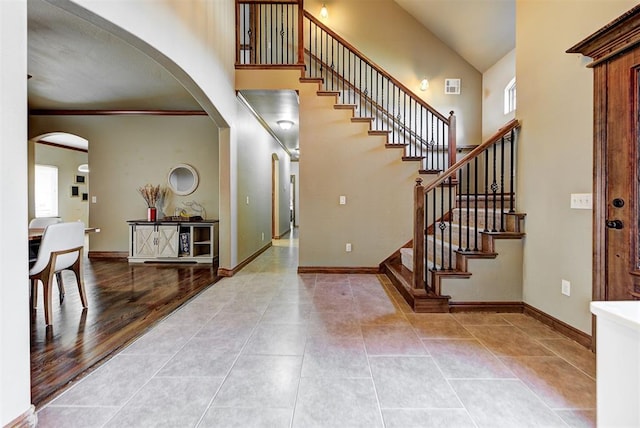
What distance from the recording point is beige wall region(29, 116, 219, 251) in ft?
18.4

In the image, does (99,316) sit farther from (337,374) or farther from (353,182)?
(353,182)

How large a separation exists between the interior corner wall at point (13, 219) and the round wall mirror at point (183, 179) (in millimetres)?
4366

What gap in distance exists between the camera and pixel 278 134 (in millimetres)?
7242

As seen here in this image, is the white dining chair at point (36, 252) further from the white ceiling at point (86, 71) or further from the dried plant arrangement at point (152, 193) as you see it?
the white ceiling at point (86, 71)

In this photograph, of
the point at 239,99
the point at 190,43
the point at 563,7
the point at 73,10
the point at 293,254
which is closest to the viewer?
the point at 73,10

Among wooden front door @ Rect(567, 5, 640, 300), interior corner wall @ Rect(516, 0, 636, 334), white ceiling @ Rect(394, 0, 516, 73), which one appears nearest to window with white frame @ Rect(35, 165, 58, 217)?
white ceiling @ Rect(394, 0, 516, 73)

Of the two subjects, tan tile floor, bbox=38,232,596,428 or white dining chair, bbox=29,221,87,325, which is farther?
white dining chair, bbox=29,221,87,325

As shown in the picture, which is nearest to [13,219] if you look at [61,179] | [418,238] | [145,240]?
[418,238]

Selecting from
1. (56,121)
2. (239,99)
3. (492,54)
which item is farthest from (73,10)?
(492,54)

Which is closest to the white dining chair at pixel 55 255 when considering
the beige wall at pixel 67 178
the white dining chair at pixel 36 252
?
the white dining chair at pixel 36 252

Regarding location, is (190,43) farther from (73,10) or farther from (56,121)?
(56,121)

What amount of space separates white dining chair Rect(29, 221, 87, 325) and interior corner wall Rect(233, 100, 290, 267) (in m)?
2.09

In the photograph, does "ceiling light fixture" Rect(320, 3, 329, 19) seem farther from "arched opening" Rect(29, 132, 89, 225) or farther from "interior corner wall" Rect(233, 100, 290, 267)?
"arched opening" Rect(29, 132, 89, 225)

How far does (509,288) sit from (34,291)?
4.56 meters
